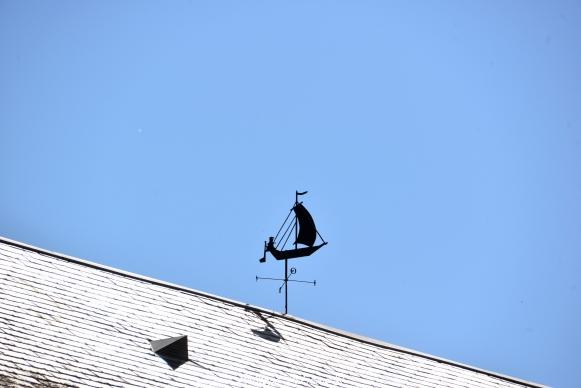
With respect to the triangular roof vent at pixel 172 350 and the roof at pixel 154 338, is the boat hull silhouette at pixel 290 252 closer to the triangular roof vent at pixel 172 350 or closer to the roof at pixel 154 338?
the roof at pixel 154 338

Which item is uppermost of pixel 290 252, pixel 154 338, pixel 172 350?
pixel 290 252

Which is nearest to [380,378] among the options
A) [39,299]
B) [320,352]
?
[320,352]

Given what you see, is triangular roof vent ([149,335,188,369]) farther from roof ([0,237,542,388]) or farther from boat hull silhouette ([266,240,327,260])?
boat hull silhouette ([266,240,327,260])

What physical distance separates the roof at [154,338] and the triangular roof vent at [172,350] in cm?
9

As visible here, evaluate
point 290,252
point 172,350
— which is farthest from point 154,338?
point 290,252

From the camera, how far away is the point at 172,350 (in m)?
15.5

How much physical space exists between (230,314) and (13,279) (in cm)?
324

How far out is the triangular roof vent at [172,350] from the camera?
15281mm

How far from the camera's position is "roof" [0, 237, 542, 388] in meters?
14.3

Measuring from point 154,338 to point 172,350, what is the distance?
13.7 inches

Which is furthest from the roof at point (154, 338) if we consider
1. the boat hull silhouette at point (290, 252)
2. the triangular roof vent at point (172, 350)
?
the boat hull silhouette at point (290, 252)

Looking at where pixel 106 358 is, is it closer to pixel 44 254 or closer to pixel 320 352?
pixel 44 254

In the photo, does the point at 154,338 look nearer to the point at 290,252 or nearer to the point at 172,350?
the point at 172,350

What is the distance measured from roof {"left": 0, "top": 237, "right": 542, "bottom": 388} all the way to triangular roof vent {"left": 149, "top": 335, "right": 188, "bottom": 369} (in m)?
0.09
